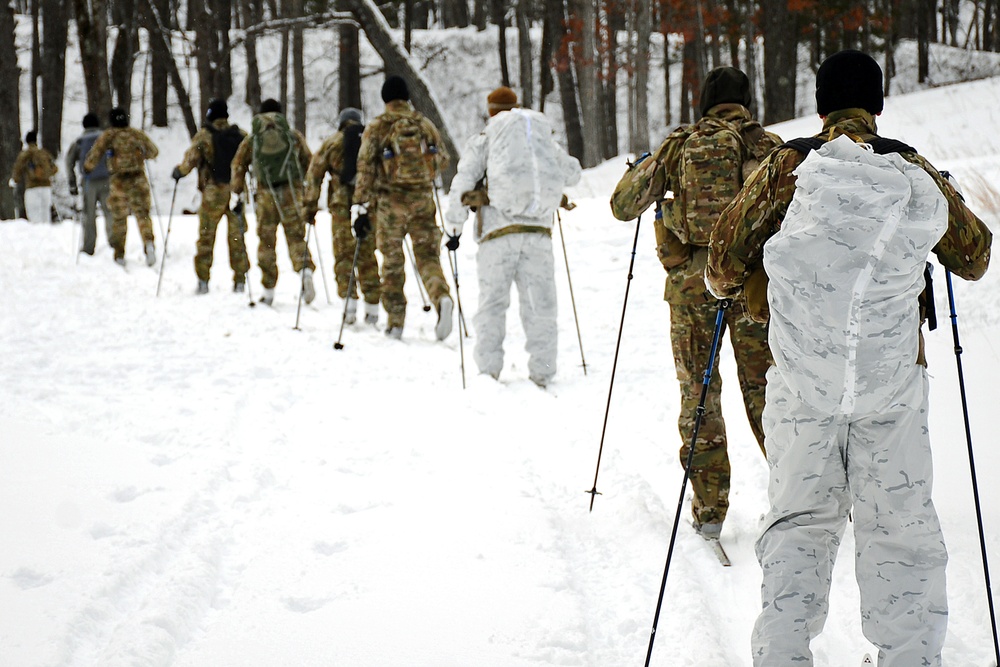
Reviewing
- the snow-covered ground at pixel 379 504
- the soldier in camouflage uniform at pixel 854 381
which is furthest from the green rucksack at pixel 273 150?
the soldier in camouflage uniform at pixel 854 381

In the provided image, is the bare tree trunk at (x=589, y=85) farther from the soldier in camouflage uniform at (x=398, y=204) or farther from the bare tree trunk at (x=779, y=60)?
the soldier in camouflage uniform at (x=398, y=204)

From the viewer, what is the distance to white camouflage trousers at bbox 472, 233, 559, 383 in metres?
7.07

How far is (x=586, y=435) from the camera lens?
584 cm

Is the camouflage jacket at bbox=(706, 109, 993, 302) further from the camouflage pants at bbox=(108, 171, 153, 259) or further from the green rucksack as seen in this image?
the camouflage pants at bbox=(108, 171, 153, 259)

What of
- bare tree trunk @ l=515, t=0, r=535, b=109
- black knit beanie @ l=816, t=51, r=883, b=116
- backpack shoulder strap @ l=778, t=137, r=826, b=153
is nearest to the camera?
backpack shoulder strap @ l=778, t=137, r=826, b=153

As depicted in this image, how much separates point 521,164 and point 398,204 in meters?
2.17

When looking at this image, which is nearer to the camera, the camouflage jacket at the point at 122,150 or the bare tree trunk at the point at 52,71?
the camouflage jacket at the point at 122,150

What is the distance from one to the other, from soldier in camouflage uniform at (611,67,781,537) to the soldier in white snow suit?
2614 millimetres

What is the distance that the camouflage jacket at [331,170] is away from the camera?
9.48 m

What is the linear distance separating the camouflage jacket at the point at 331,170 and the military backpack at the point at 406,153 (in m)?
1.14

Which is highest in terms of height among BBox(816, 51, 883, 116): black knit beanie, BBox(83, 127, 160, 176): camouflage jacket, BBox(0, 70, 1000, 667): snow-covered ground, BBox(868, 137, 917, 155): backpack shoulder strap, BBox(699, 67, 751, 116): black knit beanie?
BBox(83, 127, 160, 176): camouflage jacket

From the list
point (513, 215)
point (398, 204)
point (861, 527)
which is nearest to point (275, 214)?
point (398, 204)

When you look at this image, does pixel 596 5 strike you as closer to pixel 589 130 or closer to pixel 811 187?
pixel 589 130

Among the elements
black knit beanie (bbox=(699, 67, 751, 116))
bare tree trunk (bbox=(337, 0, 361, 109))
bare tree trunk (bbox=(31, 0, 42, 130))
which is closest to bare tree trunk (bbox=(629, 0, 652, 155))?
bare tree trunk (bbox=(337, 0, 361, 109))
